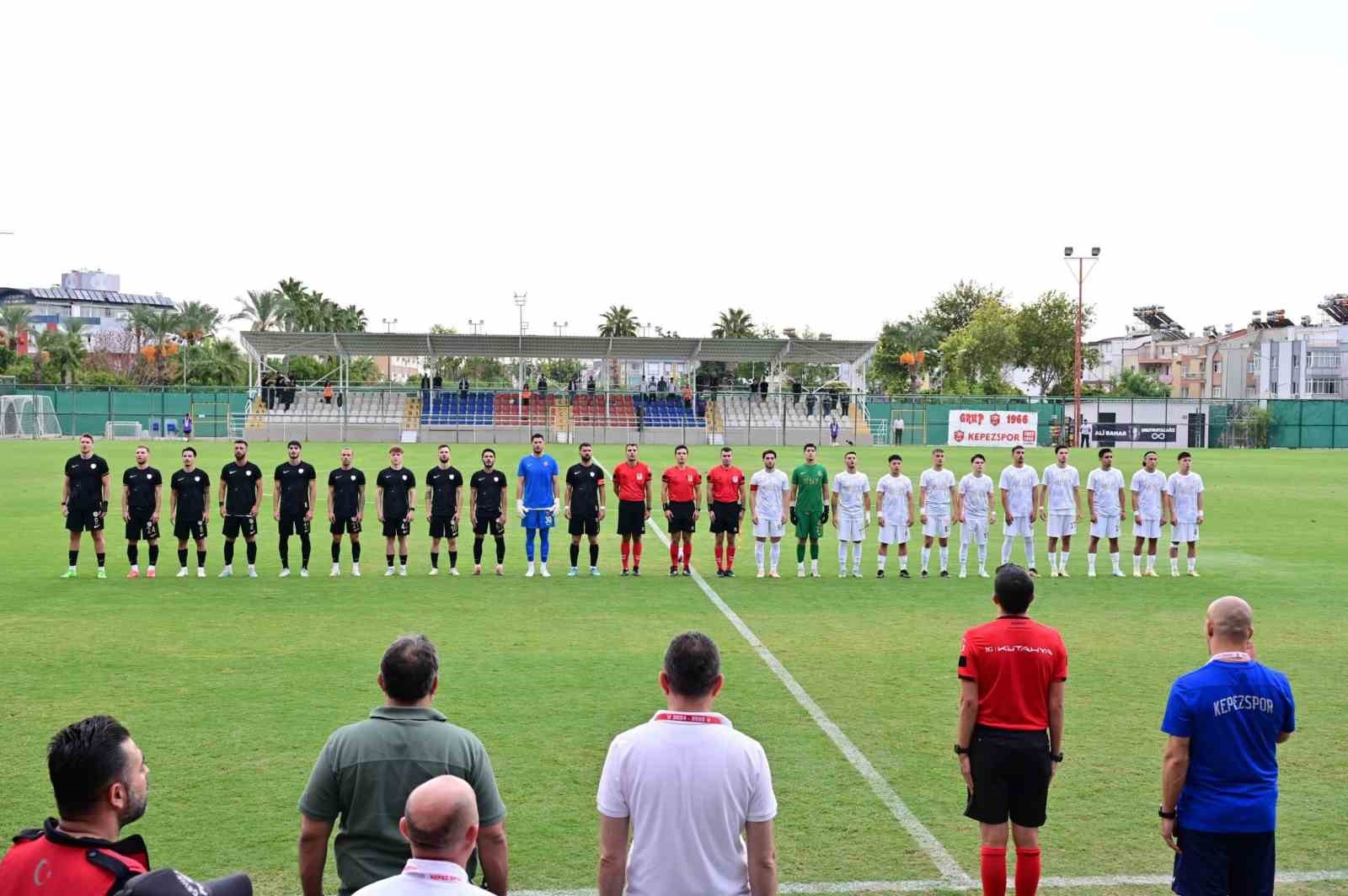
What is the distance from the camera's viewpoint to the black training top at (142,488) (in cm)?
1786

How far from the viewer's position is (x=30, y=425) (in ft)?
219

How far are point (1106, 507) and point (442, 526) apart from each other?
10.9 meters

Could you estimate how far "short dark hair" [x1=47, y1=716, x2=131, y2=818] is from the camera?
3467 millimetres

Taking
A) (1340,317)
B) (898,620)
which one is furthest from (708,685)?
(1340,317)

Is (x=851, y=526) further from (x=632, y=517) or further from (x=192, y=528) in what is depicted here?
(x=192, y=528)

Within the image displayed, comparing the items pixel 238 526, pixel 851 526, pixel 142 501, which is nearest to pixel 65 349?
pixel 142 501

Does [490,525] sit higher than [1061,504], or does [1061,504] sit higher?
[1061,504]

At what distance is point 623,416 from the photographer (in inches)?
2825

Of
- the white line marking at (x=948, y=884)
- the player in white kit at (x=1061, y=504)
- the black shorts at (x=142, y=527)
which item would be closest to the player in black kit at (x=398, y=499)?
the black shorts at (x=142, y=527)

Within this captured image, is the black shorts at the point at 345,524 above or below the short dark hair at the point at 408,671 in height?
below

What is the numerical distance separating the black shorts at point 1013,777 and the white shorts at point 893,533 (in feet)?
43.3

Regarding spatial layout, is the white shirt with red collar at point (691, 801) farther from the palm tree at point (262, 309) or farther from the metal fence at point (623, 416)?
the palm tree at point (262, 309)

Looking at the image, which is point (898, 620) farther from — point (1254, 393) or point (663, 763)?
point (1254, 393)

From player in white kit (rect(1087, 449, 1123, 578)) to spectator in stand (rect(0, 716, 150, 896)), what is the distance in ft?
59.3
